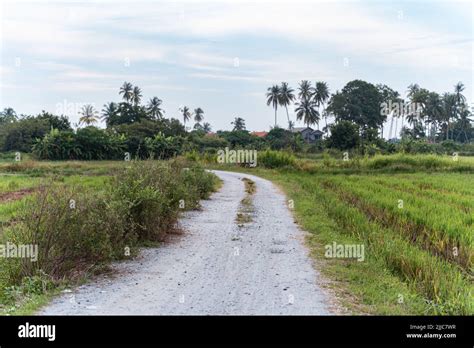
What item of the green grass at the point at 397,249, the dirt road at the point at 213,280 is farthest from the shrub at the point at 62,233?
the green grass at the point at 397,249

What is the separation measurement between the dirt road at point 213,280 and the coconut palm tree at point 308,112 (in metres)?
68.3

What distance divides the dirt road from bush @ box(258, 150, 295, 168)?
28.0 metres

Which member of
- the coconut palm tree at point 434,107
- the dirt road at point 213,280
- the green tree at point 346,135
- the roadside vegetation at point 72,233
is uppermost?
the coconut palm tree at point 434,107

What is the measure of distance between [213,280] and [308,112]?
73325 mm

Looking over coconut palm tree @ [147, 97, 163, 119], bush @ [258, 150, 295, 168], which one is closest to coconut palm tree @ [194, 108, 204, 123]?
coconut palm tree @ [147, 97, 163, 119]

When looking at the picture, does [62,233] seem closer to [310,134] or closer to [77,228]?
[77,228]

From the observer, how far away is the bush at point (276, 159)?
3916 cm

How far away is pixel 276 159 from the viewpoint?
39.8 m

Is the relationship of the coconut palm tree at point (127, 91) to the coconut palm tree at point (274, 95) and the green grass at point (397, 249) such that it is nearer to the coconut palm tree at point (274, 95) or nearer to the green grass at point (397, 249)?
the coconut palm tree at point (274, 95)
